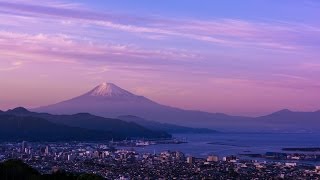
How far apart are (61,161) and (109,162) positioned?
2380mm

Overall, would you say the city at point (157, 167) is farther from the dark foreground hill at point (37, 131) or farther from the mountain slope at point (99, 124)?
the mountain slope at point (99, 124)

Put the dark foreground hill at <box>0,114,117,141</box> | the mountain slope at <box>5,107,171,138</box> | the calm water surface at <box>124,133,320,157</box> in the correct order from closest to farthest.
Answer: the calm water surface at <box>124,133,320,157</box>, the dark foreground hill at <box>0,114,117,141</box>, the mountain slope at <box>5,107,171,138</box>

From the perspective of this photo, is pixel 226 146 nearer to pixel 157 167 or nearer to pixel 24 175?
pixel 157 167

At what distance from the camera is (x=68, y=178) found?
17.3 metres

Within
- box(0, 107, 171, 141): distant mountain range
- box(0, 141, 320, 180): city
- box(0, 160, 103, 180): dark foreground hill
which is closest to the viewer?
box(0, 160, 103, 180): dark foreground hill

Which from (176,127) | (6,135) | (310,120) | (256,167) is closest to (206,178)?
(256,167)

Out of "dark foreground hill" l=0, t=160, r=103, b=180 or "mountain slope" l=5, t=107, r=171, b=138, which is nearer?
"dark foreground hill" l=0, t=160, r=103, b=180

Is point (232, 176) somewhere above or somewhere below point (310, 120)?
below

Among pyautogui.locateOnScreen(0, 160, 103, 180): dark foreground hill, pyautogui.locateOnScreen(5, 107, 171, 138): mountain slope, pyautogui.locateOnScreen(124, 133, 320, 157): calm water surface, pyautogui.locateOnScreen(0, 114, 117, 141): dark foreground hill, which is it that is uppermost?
pyautogui.locateOnScreen(5, 107, 171, 138): mountain slope

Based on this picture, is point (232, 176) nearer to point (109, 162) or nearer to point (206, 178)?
point (206, 178)

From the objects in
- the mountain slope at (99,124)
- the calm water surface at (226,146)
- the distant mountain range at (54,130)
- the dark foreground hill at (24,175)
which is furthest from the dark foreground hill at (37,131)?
the dark foreground hill at (24,175)

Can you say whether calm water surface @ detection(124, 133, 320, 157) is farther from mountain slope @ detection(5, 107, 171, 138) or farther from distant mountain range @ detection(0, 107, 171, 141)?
distant mountain range @ detection(0, 107, 171, 141)

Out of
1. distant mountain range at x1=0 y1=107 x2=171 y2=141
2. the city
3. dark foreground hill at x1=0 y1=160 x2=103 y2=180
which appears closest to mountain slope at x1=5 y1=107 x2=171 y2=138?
distant mountain range at x1=0 y1=107 x2=171 y2=141

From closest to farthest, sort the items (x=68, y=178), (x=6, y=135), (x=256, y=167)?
1. (x=68, y=178)
2. (x=256, y=167)
3. (x=6, y=135)
